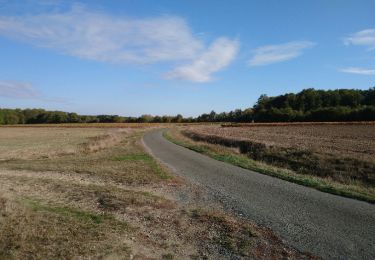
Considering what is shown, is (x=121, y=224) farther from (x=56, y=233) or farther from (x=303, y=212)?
(x=303, y=212)

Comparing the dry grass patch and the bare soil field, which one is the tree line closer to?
the bare soil field

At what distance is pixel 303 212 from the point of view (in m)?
11.7

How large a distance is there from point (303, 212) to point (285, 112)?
110 m

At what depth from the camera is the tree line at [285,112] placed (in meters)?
101

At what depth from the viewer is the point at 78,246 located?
872 cm

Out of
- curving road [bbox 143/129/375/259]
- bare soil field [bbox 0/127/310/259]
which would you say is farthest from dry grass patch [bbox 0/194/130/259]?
curving road [bbox 143/129/375/259]

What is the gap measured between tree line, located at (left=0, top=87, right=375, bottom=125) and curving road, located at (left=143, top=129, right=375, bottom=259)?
8567 cm

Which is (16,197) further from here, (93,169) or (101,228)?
(93,169)

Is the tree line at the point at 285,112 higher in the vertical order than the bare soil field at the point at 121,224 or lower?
higher

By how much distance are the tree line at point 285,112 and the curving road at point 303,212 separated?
281 feet

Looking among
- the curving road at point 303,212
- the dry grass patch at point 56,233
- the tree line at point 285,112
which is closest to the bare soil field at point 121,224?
the dry grass patch at point 56,233

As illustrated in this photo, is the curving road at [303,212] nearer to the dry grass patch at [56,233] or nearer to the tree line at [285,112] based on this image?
the dry grass patch at [56,233]

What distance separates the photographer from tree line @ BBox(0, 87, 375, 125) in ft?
Answer: 333

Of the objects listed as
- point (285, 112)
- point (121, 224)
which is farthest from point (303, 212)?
point (285, 112)
